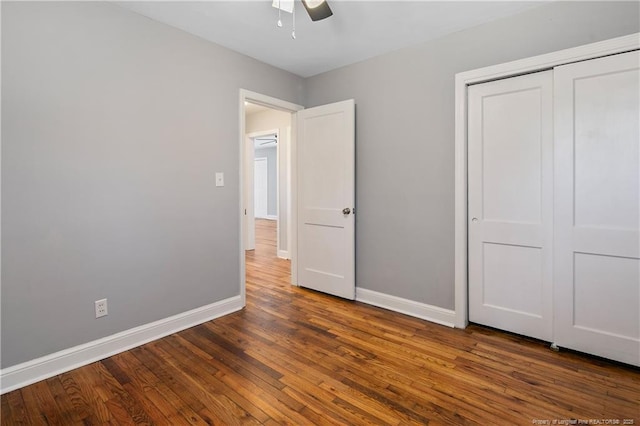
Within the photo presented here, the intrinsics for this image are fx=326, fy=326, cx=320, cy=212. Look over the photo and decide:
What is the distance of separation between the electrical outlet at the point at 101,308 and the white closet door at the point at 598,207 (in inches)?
126

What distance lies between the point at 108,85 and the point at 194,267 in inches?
59.8

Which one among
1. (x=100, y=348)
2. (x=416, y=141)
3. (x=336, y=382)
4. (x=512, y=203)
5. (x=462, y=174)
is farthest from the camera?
(x=416, y=141)

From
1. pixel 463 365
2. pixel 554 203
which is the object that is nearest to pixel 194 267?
pixel 463 365

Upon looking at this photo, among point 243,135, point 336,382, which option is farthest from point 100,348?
point 243,135

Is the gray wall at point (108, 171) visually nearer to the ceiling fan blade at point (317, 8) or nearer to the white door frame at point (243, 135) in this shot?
the white door frame at point (243, 135)

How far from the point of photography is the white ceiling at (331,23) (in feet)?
7.61

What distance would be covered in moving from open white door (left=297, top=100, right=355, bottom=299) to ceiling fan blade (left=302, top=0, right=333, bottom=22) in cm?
115

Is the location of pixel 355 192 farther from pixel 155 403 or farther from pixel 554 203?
pixel 155 403

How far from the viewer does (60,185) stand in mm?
2072

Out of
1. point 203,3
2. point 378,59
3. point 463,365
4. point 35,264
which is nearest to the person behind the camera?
point 35,264

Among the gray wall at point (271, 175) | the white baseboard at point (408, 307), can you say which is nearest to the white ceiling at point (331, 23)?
the white baseboard at point (408, 307)

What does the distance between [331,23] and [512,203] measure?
1.99 m

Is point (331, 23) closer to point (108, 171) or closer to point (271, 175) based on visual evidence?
point (108, 171)

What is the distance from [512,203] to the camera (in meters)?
2.50
